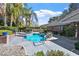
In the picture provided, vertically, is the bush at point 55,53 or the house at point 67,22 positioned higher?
the house at point 67,22

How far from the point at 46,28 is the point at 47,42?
717 mm

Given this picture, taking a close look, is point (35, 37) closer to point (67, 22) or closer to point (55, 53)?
point (55, 53)

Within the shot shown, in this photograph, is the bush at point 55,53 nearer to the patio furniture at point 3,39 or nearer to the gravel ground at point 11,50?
the gravel ground at point 11,50

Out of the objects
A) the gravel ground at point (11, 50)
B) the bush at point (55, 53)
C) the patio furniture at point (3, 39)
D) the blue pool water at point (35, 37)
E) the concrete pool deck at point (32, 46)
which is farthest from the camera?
the patio furniture at point (3, 39)

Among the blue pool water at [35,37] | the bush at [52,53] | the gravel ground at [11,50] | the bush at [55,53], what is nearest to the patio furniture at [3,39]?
the gravel ground at [11,50]

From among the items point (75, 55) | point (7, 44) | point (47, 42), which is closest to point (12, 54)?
point (7, 44)

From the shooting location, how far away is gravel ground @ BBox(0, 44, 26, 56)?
544 inches

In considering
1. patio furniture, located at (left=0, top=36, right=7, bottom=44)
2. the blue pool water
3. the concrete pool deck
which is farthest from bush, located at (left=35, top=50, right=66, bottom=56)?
patio furniture, located at (left=0, top=36, right=7, bottom=44)

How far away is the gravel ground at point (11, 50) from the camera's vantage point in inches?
544

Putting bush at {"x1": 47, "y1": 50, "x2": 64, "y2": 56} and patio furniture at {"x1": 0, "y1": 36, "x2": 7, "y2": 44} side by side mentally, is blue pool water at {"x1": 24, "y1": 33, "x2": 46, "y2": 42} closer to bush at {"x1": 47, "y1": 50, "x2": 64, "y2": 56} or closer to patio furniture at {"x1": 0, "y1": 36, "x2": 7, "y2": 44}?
bush at {"x1": 47, "y1": 50, "x2": 64, "y2": 56}

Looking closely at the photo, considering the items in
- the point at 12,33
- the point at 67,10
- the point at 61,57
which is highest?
the point at 67,10

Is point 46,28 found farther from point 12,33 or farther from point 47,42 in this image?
point 12,33

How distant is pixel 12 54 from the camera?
13.8 m

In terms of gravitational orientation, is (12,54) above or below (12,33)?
below
